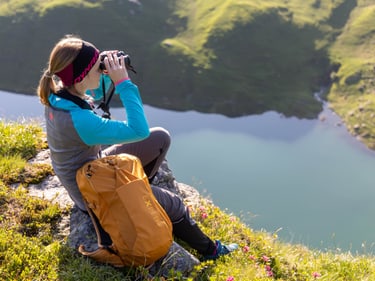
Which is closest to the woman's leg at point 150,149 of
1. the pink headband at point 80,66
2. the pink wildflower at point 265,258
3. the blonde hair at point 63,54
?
the pink headband at point 80,66

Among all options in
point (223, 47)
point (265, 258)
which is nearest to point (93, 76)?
point (265, 258)

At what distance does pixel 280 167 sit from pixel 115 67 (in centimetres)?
9889

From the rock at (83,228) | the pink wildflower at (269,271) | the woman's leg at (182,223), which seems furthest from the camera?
the pink wildflower at (269,271)

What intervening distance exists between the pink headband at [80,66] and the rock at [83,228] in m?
2.19

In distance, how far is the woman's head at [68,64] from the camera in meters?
5.26

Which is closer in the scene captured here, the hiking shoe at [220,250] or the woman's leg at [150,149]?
the hiking shoe at [220,250]

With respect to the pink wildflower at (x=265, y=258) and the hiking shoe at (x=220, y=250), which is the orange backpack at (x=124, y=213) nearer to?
the hiking shoe at (x=220, y=250)

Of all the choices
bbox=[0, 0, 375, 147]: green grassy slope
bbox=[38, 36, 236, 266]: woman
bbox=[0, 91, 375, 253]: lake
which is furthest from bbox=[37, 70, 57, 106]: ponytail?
bbox=[0, 0, 375, 147]: green grassy slope

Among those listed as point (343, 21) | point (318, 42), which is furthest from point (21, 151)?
point (343, 21)

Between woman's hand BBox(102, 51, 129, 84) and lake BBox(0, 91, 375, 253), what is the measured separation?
6718 cm

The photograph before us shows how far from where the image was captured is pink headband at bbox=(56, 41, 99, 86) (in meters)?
5.30

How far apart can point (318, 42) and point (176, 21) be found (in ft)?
167

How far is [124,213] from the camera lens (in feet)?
17.2

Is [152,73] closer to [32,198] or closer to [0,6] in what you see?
[0,6]
